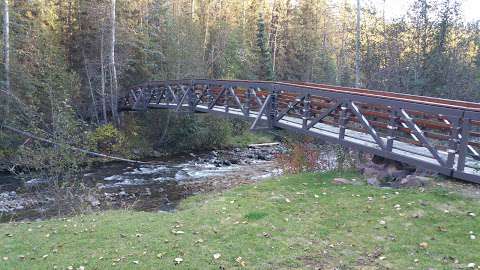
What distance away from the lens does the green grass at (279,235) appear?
5.76 m

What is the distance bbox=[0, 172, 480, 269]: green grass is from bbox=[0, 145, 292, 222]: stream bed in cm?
314

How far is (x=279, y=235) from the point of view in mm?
6691

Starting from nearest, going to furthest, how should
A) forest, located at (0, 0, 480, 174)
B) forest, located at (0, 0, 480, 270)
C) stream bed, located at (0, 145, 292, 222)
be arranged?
1. forest, located at (0, 0, 480, 270)
2. stream bed, located at (0, 145, 292, 222)
3. forest, located at (0, 0, 480, 174)

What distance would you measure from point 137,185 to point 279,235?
388 inches

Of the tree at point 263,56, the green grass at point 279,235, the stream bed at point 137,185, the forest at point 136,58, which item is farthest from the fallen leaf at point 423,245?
the tree at point 263,56

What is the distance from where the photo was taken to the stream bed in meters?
11.9

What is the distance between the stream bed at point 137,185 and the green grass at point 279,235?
10.3 ft

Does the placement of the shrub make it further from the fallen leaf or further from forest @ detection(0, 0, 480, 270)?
the fallen leaf

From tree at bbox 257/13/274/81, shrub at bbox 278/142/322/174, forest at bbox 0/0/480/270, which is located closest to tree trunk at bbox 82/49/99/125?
forest at bbox 0/0/480/270

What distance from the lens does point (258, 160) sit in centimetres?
2211

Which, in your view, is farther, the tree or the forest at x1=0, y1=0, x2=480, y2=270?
the tree

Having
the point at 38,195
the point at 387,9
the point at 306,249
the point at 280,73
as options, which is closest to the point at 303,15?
the point at 280,73

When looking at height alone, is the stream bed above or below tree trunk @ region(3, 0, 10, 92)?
below

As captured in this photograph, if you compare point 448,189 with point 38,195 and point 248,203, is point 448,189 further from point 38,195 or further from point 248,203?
point 38,195
